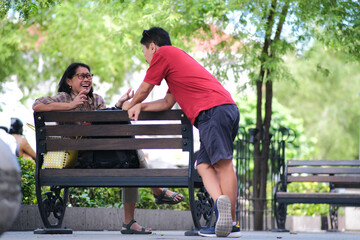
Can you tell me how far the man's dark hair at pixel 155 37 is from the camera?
21.1 ft

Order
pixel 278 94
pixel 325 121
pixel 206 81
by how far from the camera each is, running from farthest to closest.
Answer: pixel 278 94 < pixel 325 121 < pixel 206 81

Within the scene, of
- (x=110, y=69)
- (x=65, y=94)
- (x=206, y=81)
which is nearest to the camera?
(x=206, y=81)


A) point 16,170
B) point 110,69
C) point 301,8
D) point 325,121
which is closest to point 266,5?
point 301,8

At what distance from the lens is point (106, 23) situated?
19.8 meters

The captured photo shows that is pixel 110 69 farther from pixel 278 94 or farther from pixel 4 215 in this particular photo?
pixel 4 215

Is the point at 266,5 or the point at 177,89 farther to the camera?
the point at 266,5

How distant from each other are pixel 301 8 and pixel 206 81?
4953 millimetres

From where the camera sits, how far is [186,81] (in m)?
6.16

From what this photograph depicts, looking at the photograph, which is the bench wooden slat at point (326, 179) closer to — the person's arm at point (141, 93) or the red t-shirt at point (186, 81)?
the red t-shirt at point (186, 81)

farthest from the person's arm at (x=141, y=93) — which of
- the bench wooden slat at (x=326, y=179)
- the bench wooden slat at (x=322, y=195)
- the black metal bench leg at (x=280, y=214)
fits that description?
the bench wooden slat at (x=326, y=179)

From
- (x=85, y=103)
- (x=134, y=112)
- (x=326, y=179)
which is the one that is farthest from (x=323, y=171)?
(x=134, y=112)

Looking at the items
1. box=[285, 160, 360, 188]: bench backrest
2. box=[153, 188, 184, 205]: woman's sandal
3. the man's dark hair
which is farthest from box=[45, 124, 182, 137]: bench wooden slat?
box=[285, 160, 360, 188]: bench backrest

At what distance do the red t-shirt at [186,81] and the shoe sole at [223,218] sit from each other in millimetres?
795

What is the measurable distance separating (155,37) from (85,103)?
145cm
